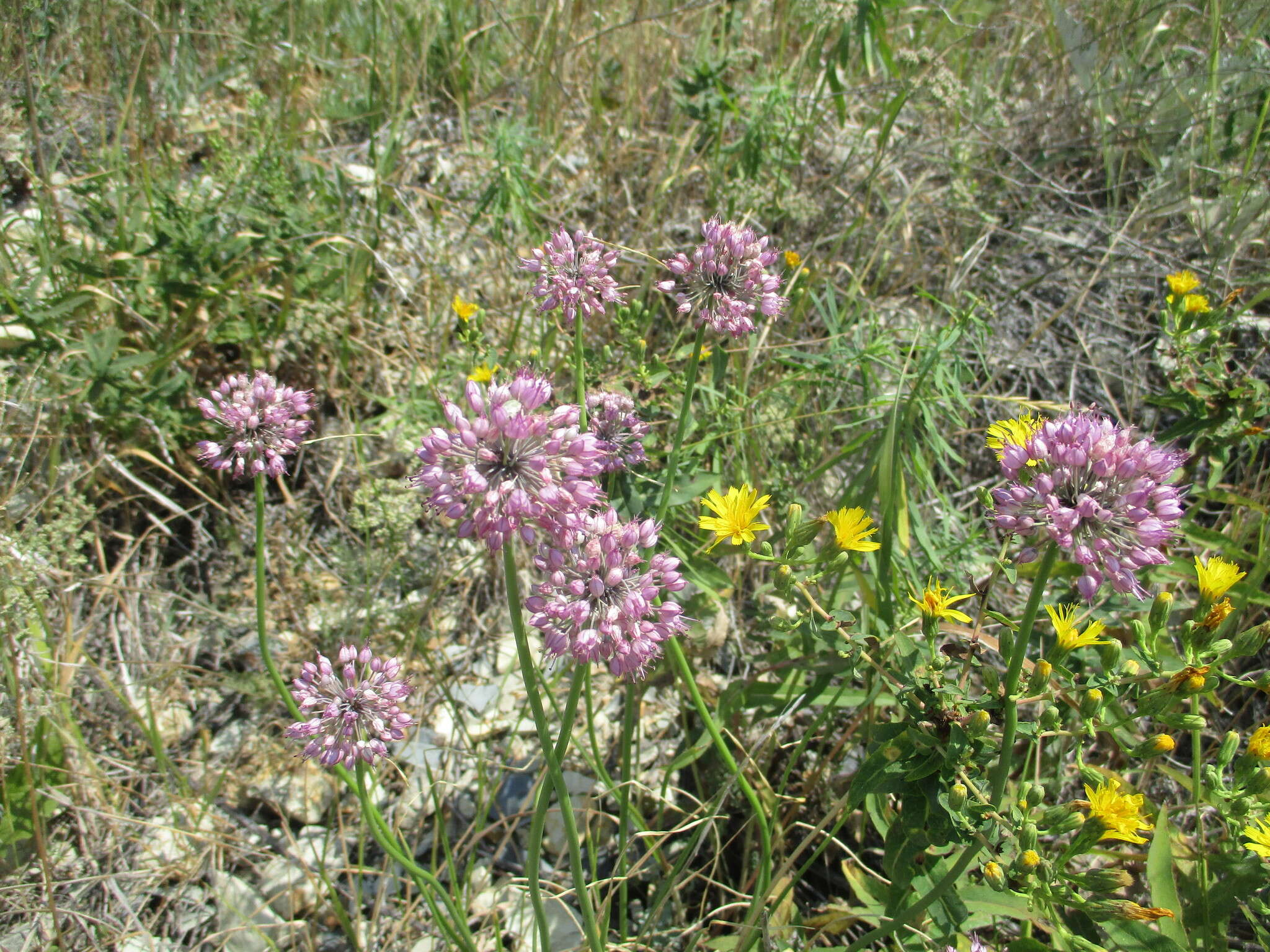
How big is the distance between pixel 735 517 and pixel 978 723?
0.86m

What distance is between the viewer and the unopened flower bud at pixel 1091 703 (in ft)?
6.25

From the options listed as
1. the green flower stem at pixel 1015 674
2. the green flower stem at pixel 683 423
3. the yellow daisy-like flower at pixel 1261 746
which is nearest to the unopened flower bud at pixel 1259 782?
the yellow daisy-like flower at pixel 1261 746

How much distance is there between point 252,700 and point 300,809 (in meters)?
0.54

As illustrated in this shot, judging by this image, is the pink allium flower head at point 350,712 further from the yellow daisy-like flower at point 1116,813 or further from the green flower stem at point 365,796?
the yellow daisy-like flower at point 1116,813

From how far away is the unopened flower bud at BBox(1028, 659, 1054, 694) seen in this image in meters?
1.85

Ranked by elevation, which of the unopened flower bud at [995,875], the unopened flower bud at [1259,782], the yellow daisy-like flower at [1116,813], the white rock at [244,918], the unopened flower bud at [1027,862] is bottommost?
the white rock at [244,918]

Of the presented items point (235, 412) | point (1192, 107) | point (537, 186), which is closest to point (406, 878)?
point (235, 412)

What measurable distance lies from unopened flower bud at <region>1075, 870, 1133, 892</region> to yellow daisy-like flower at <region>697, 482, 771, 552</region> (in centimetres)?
113

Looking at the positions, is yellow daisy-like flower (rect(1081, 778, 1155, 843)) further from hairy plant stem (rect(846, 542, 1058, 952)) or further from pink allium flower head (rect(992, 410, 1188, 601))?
pink allium flower head (rect(992, 410, 1188, 601))

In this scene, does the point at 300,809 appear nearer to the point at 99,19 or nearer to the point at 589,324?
the point at 589,324

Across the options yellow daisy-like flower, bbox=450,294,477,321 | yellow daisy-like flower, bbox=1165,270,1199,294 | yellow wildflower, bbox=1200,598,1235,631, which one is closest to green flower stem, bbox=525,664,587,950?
yellow wildflower, bbox=1200,598,1235,631

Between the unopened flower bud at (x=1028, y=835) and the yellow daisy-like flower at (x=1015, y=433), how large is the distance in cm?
81

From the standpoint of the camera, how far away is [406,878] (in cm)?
303

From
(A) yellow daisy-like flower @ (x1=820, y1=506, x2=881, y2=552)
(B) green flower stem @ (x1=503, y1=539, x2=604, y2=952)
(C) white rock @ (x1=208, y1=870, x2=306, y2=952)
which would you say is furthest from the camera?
(C) white rock @ (x1=208, y1=870, x2=306, y2=952)
